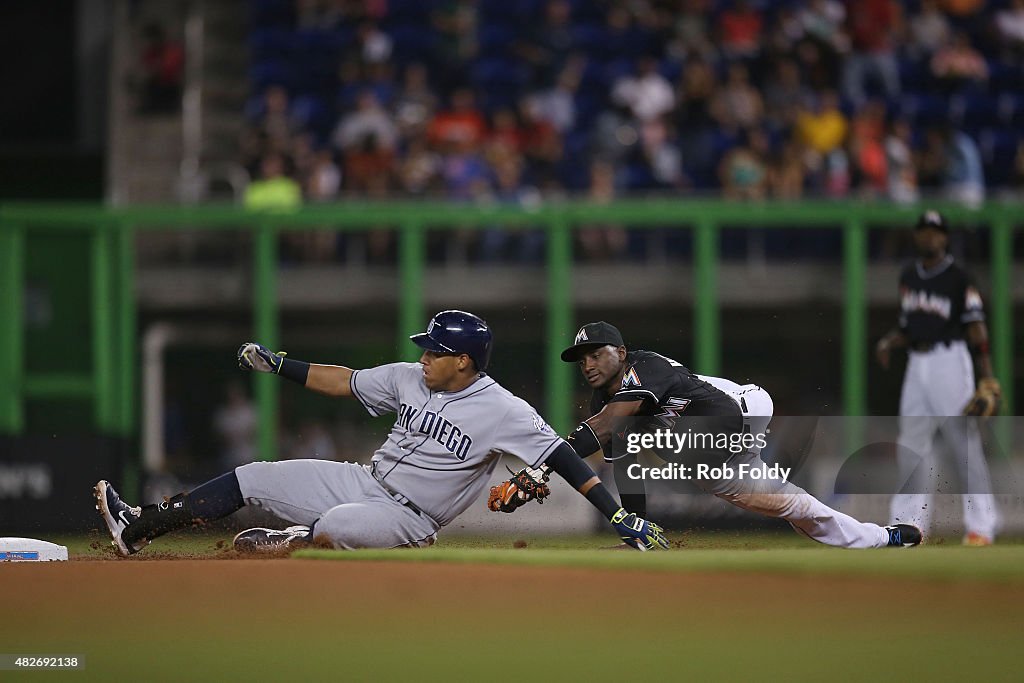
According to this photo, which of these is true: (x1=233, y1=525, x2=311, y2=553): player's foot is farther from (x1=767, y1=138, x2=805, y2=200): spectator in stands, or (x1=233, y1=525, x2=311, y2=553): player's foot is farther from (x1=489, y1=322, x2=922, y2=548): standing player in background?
(x1=767, y1=138, x2=805, y2=200): spectator in stands

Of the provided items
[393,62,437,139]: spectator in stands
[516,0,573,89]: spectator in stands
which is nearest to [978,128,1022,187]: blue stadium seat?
[516,0,573,89]: spectator in stands

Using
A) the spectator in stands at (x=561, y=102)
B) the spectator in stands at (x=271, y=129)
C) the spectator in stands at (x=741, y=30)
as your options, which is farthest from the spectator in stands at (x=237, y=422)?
the spectator in stands at (x=741, y=30)

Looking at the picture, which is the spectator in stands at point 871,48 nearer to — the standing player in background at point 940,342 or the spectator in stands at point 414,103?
the spectator in stands at point 414,103

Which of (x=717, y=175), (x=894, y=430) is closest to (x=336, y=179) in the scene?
(x=717, y=175)

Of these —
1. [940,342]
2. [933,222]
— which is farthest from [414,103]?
[940,342]

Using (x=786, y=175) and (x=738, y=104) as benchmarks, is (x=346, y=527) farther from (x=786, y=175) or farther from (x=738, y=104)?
(x=738, y=104)
